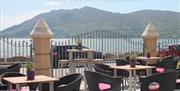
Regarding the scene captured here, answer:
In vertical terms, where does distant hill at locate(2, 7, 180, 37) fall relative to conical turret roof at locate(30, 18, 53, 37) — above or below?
above

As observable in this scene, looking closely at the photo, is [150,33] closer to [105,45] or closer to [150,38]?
[150,38]

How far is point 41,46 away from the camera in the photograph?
12.4m

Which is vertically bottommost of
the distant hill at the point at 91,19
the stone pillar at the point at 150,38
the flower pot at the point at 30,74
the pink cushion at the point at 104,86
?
the pink cushion at the point at 104,86

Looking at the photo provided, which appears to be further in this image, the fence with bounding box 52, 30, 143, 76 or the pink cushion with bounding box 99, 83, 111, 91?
the fence with bounding box 52, 30, 143, 76

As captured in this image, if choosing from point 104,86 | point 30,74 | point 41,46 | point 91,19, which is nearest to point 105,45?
point 41,46

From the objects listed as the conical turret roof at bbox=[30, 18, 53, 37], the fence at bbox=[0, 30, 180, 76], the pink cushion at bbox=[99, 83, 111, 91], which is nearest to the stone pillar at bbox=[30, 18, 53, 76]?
the conical turret roof at bbox=[30, 18, 53, 37]

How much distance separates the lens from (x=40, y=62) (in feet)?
40.4

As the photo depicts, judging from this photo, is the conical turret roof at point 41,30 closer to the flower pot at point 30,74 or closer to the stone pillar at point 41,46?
the stone pillar at point 41,46

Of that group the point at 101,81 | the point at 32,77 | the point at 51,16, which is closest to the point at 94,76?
the point at 101,81

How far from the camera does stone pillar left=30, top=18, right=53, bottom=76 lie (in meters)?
12.3

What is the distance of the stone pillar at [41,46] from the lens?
12297mm

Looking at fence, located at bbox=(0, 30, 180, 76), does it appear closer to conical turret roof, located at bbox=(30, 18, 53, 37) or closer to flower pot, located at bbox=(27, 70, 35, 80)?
conical turret roof, located at bbox=(30, 18, 53, 37)

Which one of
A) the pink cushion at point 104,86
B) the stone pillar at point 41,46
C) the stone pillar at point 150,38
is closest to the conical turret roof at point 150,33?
the stone pillar at point 150,38

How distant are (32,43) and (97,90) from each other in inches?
217
